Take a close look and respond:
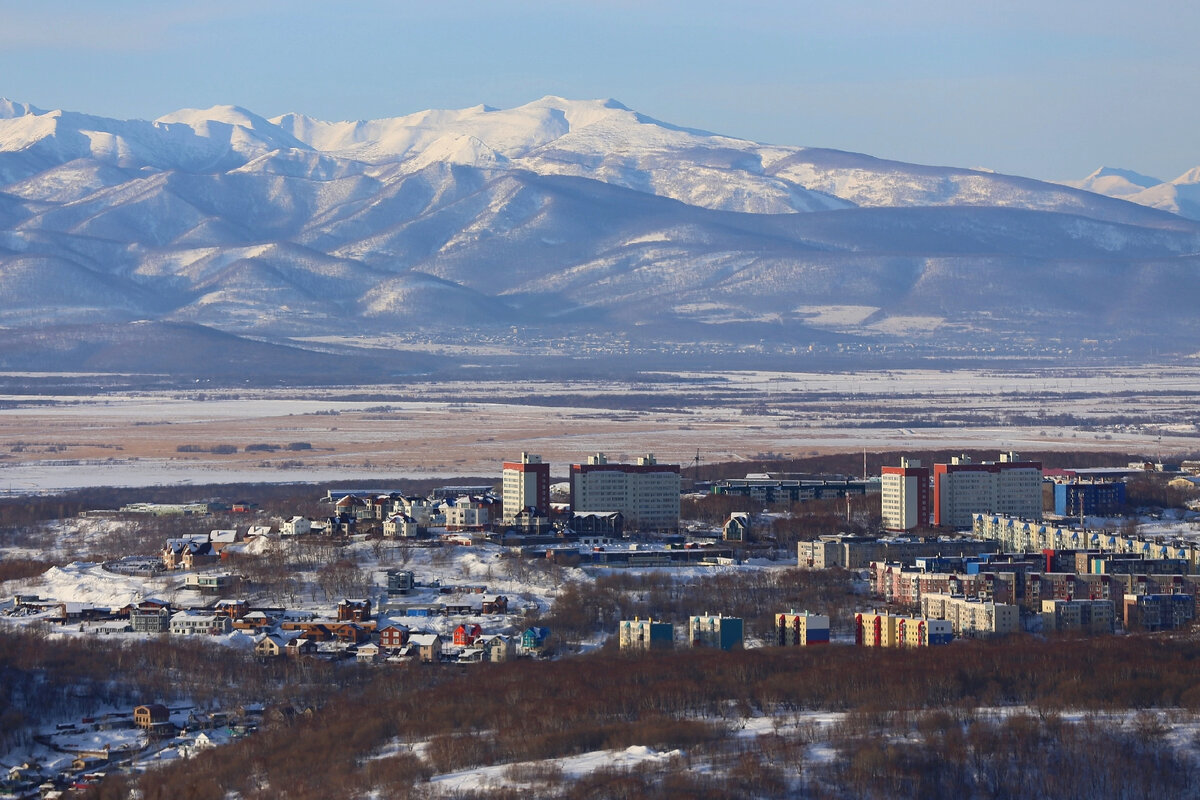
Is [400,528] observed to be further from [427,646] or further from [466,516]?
[427,646]

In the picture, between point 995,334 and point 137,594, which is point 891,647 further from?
point 995,334

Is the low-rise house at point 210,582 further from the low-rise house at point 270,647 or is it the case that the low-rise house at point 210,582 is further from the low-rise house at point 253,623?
the low-rise house at point 270,647

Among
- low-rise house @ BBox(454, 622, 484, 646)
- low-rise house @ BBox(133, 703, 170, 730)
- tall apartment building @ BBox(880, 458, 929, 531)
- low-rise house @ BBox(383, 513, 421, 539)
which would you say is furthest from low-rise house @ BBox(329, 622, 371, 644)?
tall apartment building @ BBox(880, 458, 929, 531)

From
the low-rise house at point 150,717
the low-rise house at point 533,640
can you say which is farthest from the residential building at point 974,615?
the low-rise house at point 150,717

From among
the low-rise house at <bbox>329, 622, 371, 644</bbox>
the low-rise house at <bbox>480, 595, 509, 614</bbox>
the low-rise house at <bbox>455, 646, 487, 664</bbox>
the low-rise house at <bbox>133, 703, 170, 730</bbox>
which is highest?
the low-rise house at <bbox>480, 595, 509, 614</bbox>

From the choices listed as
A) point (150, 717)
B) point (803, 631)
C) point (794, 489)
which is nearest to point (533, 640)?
point (803, 631)

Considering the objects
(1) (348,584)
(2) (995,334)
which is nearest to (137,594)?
(1) (348,584)

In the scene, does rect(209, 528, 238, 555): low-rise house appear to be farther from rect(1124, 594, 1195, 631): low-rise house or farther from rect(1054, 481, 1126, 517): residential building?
rect(1054, 481, 1126, 517): residential building
